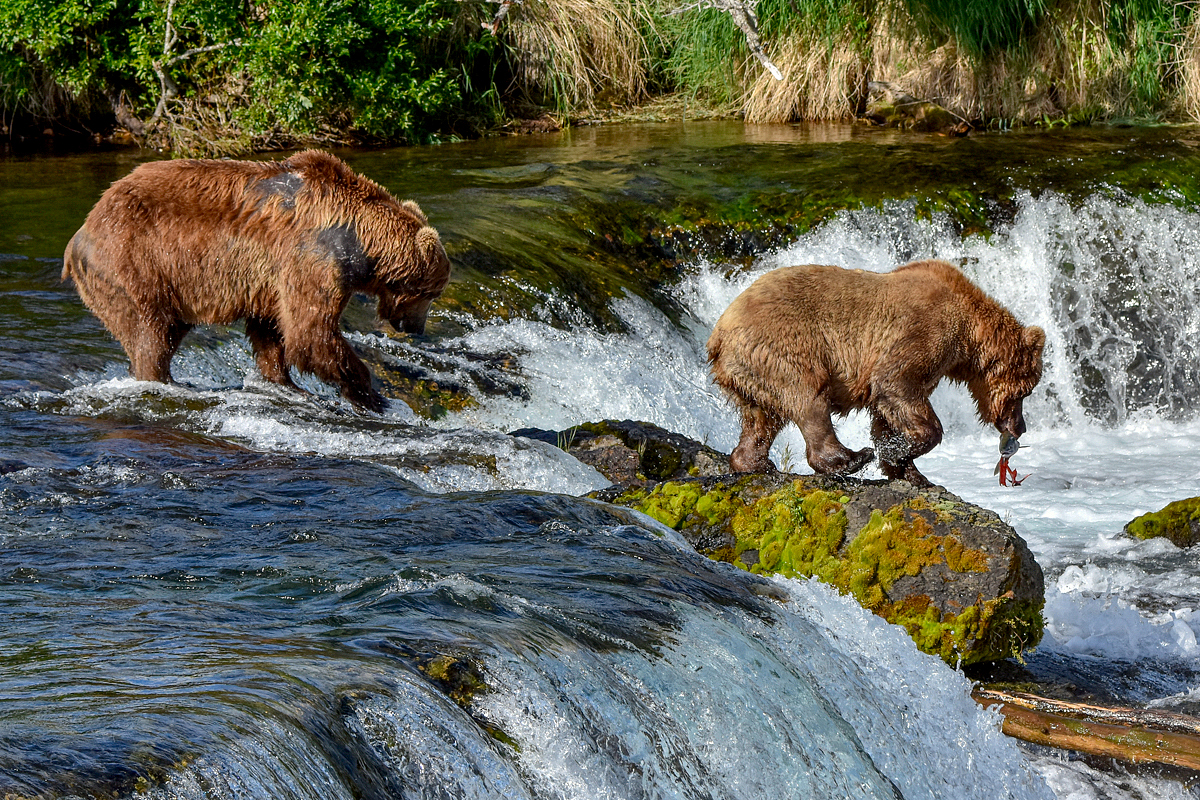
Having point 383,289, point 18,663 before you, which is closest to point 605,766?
point 18,663

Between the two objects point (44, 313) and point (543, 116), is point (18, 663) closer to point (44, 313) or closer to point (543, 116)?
point (44, 313)

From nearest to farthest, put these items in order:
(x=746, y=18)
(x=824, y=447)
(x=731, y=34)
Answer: (x=824, y=447) < (x=746, y=18) < (x=731, y=34)

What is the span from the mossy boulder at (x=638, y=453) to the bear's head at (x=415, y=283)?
3.45 ft

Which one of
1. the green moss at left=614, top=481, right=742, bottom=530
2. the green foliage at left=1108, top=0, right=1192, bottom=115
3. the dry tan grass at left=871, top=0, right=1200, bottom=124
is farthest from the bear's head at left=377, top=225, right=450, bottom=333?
the green foliage at left=1108, top=0, right=1192, bottom=115

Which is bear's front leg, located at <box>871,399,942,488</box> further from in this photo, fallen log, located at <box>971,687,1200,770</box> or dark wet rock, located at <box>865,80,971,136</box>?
dark wet rock, located at <box>865,80,971,136</box>

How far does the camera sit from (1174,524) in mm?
8008

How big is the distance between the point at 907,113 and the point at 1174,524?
476 inches

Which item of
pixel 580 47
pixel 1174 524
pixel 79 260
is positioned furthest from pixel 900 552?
pixel 580 47

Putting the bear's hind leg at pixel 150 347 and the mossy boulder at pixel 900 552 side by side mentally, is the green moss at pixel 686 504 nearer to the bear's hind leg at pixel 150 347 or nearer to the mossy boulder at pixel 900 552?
the mossy boulder at pixel 900 552

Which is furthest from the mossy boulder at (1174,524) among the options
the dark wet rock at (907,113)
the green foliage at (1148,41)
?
the green foliage at (1148,41)

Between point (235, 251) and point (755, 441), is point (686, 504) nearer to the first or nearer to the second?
point (755, 441)

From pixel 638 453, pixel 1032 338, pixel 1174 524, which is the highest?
pixel 1032 338

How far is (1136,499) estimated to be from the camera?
9.89 metres

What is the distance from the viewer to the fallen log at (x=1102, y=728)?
4742 millimetres
